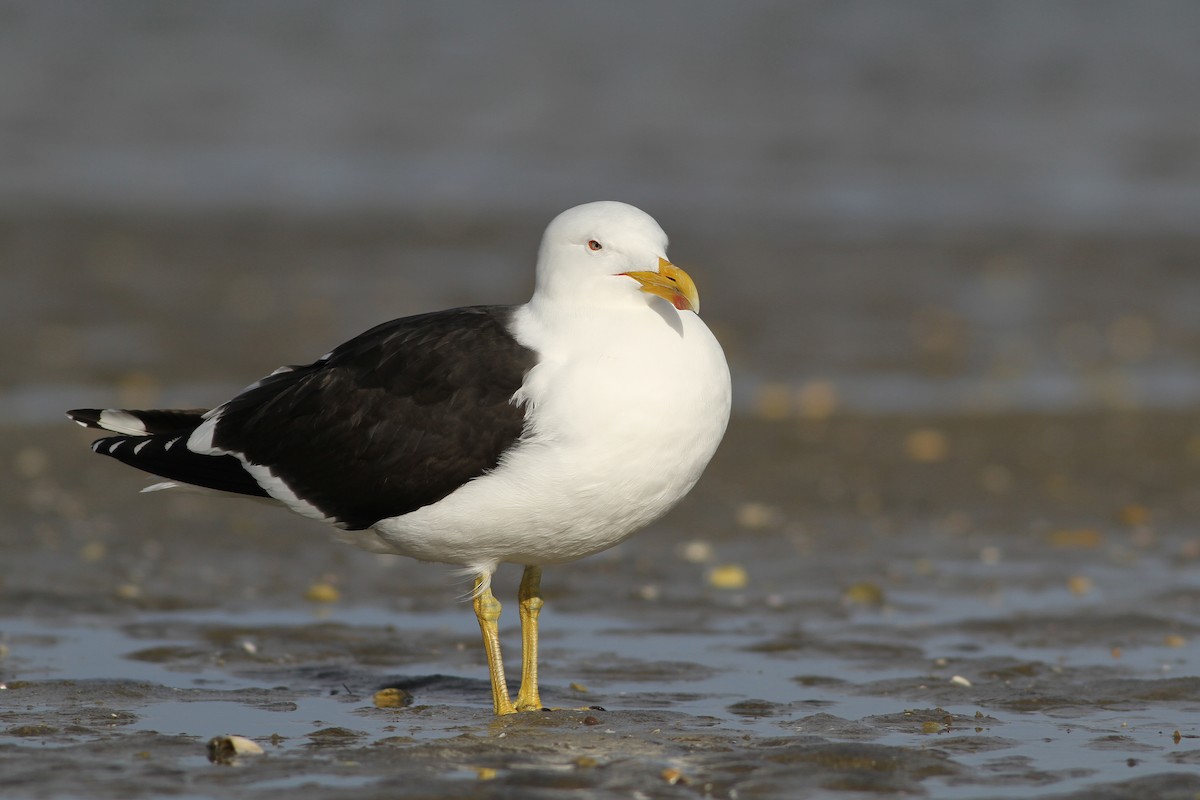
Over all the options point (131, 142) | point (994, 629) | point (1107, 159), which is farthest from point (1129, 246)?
point (131, 142)

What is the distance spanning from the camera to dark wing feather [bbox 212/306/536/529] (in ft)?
19.3

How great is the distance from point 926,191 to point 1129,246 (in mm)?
3393

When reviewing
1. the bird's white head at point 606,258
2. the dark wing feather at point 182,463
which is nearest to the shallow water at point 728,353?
the dark wing feather at point 182,463

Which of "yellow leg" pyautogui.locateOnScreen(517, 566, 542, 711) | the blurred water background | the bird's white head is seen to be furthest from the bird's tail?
the blurred water background

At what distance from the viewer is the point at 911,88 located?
24.5 meters

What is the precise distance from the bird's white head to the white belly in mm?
103

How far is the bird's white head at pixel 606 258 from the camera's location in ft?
19.5

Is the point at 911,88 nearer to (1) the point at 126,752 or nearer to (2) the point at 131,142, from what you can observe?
(2) the point at 131,142

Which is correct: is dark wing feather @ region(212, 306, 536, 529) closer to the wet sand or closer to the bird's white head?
the bird's white head

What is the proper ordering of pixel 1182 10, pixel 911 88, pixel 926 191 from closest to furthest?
pixel 926 191 < pixel 911 88 < pixel 1182 10

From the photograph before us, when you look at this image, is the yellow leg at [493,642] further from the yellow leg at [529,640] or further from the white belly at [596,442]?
the white belly at [596,442]

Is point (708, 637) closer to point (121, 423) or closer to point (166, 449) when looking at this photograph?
point (166, 449)

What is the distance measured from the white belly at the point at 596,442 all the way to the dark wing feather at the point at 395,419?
0.08 m

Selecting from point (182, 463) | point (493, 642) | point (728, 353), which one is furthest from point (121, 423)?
point (728, 353)
